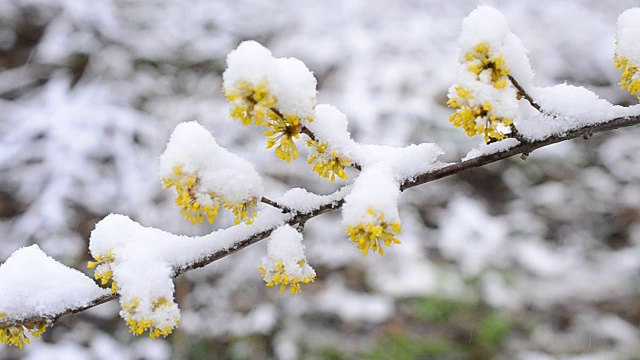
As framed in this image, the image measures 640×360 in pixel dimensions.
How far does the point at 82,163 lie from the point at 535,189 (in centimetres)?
269

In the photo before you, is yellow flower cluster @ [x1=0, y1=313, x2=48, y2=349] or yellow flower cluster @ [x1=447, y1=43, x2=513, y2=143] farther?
yellow flower cluster @ [x1=0, y1=313, x2=48, y2=349]

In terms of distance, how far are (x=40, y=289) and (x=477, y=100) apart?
65cm

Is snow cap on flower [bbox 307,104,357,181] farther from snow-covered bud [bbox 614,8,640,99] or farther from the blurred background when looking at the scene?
the blurred background

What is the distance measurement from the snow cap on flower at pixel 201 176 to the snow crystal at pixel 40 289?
219 millimetres

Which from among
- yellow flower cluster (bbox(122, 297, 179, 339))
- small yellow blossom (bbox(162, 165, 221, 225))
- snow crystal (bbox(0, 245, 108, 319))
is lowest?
snow crystal (bbox(0, 245, 108, 319))

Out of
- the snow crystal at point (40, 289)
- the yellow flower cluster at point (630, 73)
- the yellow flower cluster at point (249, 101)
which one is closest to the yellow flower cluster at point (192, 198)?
the yellow flower cluster at point (249, 101)

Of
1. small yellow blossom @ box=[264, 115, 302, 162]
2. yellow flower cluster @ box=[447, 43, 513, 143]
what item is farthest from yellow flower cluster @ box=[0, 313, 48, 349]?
yellow flower cluster @ box=[447, 43, 513, 143]

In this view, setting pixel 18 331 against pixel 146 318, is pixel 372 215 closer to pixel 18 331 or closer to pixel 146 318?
pixel 146 318

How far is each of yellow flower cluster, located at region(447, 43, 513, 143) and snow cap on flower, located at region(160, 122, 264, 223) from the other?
10.6 inches

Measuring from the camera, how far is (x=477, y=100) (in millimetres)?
667

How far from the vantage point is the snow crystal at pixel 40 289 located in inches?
31.4

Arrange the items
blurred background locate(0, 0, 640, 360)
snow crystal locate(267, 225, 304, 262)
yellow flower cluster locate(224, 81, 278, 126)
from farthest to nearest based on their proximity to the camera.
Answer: blurred background locate(0, 0, 640, 360), snow crystal locate(267, 225, 304, 262), yellow flower cluster locate(224, 81, 278, 126)

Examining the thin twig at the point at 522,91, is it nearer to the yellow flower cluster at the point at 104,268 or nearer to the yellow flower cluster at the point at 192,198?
the yellow flower cluster at the point at 192,198

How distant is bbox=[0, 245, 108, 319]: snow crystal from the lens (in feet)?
2.61
